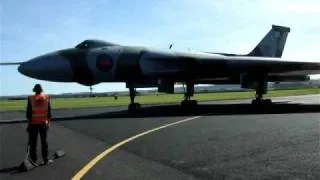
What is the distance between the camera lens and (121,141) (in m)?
12.4

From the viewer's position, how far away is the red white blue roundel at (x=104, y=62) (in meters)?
22.7

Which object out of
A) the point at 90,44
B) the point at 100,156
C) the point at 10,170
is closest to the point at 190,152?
the point at 100,156

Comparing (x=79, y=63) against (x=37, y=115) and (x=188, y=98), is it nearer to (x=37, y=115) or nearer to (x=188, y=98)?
(x=188, y=98)

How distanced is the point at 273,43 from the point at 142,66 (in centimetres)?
1358

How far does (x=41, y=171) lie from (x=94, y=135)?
5.63m

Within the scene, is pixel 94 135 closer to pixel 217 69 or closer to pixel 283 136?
pixel 283 136

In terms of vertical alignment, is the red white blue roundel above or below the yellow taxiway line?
above

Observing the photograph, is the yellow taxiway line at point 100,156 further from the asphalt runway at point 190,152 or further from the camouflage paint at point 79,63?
the camouflage paint at point 79,63

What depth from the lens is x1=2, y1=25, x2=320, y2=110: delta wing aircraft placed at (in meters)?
22.1

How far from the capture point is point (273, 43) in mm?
33062

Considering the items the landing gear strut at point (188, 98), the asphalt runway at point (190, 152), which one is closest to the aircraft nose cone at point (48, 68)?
the asphalt runway at point (190, 152)

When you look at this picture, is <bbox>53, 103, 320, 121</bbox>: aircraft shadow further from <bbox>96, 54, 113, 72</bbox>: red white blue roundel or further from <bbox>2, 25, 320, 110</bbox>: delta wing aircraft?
<bbox>96, 54, 113, 72</bbox>: red white blue roundel

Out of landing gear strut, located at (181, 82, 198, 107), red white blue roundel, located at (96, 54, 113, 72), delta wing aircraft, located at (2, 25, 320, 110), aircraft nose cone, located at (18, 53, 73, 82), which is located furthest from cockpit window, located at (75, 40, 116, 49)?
landing gear strut, located at (181, 82, 198, 107)

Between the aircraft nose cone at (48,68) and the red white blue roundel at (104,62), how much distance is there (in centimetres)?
143
